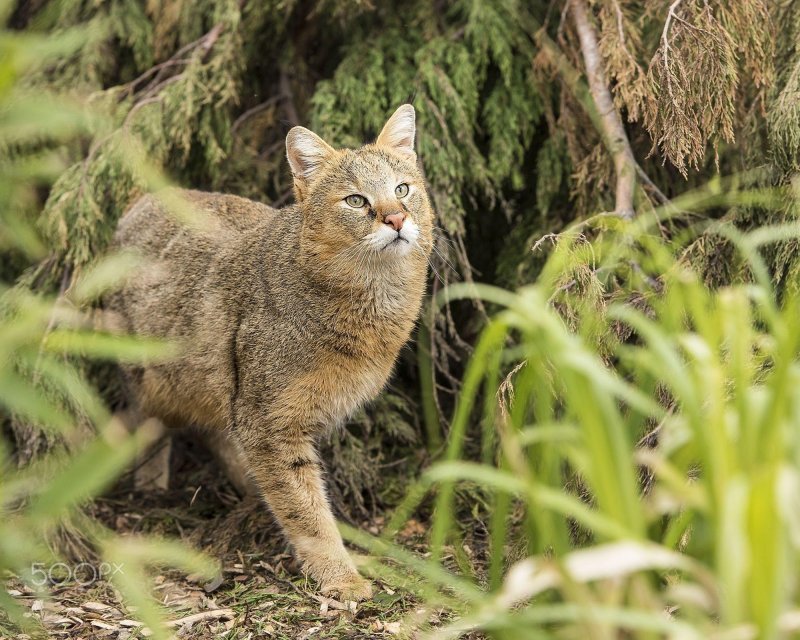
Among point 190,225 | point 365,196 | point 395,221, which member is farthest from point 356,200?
point 190,225

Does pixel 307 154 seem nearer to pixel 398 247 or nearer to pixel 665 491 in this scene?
pixel 398 247

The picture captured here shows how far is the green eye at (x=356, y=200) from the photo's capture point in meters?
3.90

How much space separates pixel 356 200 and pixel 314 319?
0.51 meters

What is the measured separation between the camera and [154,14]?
537cm

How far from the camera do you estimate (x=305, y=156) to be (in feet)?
13.6

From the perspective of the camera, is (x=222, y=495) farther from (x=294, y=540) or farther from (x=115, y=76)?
(x=115, y=76)

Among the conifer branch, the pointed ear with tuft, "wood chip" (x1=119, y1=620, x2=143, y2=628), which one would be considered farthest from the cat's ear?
"wood chip" (x1=119, y1=620, x2=143, y2=628)

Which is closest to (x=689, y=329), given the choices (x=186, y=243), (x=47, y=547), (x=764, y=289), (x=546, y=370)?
(x=546, y=370)

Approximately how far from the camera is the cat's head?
12.3 feet

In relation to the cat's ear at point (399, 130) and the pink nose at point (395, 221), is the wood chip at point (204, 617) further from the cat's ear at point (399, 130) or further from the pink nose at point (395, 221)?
the cat's ear at point (399, 130)

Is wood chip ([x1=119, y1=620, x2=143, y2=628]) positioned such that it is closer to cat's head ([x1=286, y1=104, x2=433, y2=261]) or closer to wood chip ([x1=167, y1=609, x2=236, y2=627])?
wood chip ([x1=167, y1=609, x2=236, y2=627])

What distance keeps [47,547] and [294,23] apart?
10.1 feet

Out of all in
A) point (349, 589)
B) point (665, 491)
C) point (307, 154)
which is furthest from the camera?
point (307, 154)

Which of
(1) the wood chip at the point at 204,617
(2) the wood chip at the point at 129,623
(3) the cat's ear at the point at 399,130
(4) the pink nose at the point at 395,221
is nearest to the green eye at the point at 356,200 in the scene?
(4) the pink nose at the point at 395,221
